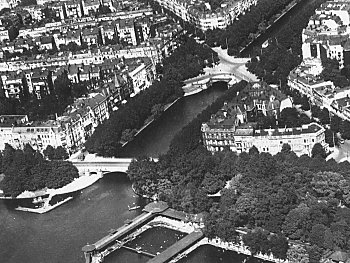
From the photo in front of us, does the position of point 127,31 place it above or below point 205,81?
above

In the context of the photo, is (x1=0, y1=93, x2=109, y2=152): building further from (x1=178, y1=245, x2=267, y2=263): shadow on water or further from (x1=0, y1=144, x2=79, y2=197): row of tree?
(x1=178, y1=245, x2=267, y2=263): shadow on water

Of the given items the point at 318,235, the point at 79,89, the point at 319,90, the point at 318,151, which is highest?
the point at 319,90

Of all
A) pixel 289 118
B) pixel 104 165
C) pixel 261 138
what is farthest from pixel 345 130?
pixel 104 165

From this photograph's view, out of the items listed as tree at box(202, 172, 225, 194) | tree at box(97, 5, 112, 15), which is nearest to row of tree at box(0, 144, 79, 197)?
tree at box(202, 172, 225, 194)

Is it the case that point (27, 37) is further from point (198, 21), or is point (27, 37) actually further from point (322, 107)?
point (322, 107)

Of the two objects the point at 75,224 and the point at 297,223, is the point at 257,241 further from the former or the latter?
the point at 75,224

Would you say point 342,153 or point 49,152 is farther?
point 49,152

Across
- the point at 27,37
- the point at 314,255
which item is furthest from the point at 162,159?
the point at 27,37
